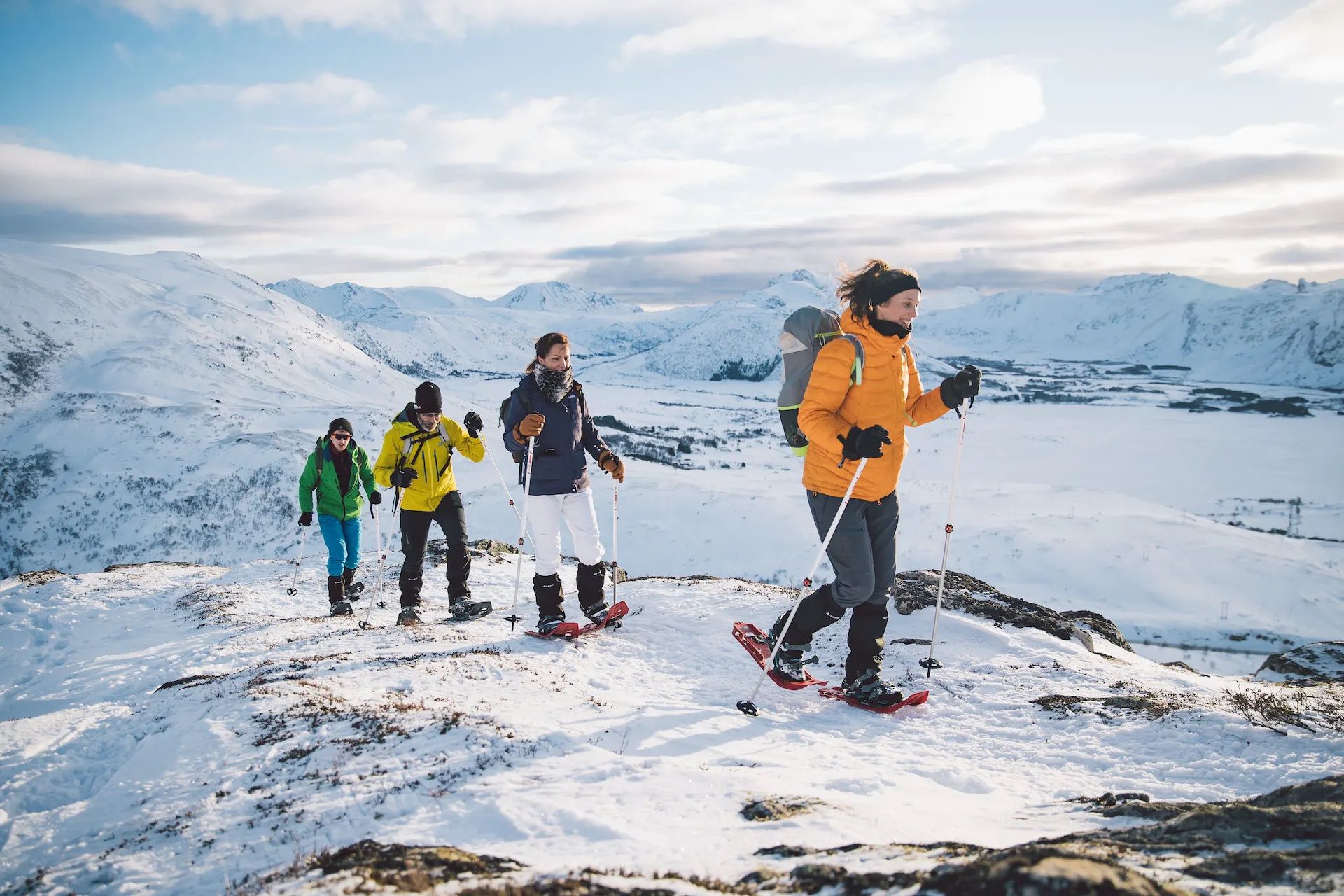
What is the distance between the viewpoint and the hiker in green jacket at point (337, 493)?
419 inches

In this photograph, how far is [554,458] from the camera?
23.3 feet

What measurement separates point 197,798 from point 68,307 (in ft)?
262

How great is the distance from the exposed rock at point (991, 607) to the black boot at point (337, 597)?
859 centimetres

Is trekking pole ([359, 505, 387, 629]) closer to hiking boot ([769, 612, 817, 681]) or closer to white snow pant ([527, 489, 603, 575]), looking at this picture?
white snow pant ([527, 489, 603, 575])

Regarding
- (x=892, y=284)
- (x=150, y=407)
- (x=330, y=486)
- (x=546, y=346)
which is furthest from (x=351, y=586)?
(x=150, y=407)

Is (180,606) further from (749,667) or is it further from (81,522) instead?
(81,522)

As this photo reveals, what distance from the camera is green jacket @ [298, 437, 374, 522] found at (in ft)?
34.8

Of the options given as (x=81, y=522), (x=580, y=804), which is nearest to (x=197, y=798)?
(x=580, y=804)

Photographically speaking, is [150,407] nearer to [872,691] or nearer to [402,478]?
[402,478]

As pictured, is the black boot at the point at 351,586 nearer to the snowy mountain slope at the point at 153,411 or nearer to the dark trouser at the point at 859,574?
the dark trouser at the point at 859,574

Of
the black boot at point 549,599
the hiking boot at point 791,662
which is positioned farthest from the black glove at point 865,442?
the black boot at point 549,599

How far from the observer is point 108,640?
31.0 feet

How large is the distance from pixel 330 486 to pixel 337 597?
1.86m

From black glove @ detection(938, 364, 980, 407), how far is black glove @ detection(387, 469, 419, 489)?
652 centimetres
